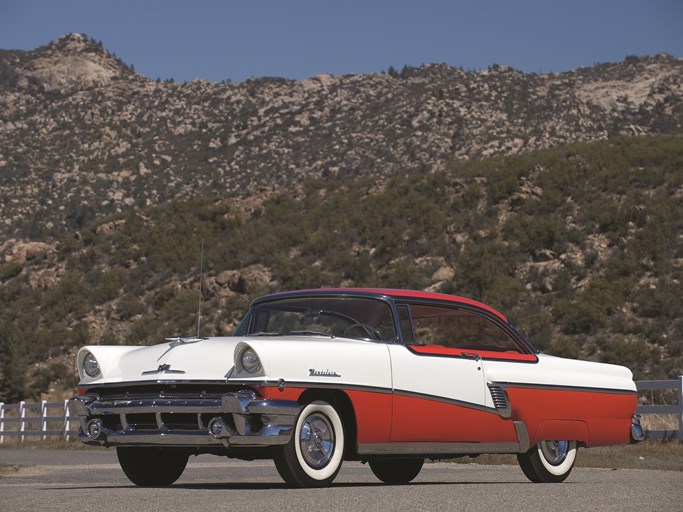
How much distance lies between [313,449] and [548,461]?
9.62 feet

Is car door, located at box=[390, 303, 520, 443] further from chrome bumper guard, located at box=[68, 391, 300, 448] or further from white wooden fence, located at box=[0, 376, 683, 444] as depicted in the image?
white wooden fence, located at box=[0, 376, 683, 444]

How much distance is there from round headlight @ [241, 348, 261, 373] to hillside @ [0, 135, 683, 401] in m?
25.5

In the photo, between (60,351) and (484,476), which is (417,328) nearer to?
(484,476)

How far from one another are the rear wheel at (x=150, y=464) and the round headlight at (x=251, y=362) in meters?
1.54

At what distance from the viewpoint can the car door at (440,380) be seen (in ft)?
31.3

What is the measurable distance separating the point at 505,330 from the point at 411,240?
1361 inches

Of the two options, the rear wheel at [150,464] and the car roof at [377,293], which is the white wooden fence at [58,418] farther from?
the rear wheel at [150,464]

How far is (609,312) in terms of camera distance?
37.1 metres

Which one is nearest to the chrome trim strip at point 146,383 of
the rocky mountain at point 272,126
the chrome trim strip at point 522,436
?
the chrome trim strip at point 522,436

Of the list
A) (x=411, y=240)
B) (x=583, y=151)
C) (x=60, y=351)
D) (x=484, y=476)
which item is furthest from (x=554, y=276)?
(x=484, y=476)

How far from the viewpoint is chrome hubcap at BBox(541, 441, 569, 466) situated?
10969 millimetres

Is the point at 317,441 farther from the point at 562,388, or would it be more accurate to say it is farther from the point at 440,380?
the point at 562,388

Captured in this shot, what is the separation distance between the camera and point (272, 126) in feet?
267

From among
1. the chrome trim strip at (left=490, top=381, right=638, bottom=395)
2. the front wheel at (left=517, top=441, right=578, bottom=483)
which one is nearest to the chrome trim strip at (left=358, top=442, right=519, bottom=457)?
the front wheel at (left=517, top=441, right=578, bottom=483)
